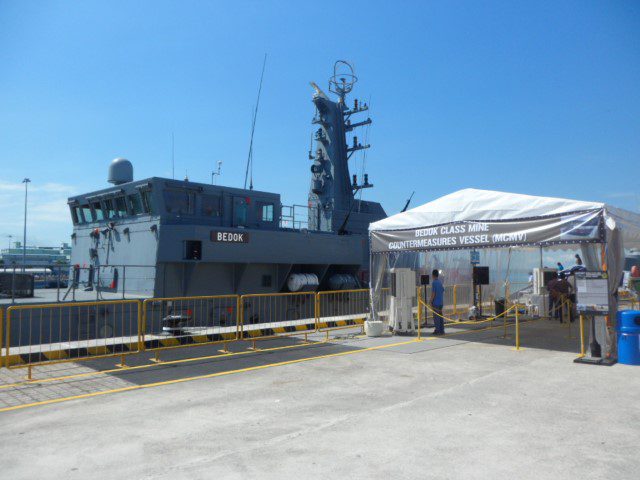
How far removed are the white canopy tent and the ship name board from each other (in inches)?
151

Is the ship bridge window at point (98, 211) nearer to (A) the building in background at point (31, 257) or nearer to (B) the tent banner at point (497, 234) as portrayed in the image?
(A) the building in background at point (31, 257)

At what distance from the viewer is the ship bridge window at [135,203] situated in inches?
541

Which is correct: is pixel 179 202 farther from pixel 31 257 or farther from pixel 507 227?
pixel 31 257

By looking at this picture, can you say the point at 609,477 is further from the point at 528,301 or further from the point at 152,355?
the point at 528,301

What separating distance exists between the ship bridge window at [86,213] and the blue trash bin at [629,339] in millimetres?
14746

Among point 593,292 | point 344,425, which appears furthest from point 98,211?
point 593,292

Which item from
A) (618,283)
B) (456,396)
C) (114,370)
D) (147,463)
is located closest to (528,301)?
(618,283)

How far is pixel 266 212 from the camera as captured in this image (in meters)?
16.2

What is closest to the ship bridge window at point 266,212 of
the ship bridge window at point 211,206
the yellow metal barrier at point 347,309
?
the ship bridge window at point 211,206

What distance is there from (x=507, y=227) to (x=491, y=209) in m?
0.59

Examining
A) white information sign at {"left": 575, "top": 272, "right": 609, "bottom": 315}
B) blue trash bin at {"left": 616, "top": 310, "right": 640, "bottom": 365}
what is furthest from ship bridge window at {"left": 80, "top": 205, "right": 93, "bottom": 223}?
blue trash bin at {"left": 616, "top": 310, "right": 640, "bottom": 365}

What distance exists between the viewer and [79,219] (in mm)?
16031

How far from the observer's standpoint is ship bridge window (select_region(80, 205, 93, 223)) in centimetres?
1570

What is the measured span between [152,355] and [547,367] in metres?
7.60
